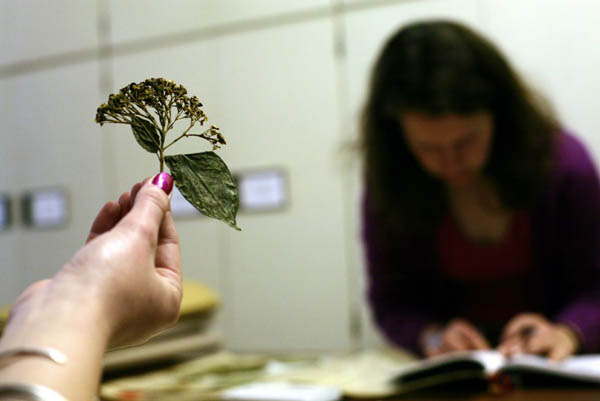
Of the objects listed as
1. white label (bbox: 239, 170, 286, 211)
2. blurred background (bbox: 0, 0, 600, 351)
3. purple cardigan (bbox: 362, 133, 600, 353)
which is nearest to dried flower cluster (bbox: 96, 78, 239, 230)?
blurred background (bbox: 0, 0, 600, 351)

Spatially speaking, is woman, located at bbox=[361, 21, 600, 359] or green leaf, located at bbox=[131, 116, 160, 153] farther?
woman, located at bbox=[361, 21, 600, 359]

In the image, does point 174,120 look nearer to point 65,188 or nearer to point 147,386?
point 65,188

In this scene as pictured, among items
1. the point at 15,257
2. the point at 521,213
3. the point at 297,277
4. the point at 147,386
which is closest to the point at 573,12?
the point at 521,213

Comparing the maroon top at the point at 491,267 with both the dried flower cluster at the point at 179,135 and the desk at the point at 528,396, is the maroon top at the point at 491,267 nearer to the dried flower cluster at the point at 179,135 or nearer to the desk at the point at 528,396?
the desk at the point at 528,396

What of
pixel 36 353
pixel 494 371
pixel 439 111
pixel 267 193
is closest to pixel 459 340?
pixel 494 371

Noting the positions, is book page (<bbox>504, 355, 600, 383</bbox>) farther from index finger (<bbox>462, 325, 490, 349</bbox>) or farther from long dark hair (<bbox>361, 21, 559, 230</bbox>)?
long dark hair (<bbox>361, 21, 559, 230</bbox>)

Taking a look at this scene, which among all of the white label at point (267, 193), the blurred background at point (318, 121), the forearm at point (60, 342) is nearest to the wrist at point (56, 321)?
the forearm at point (60, 342)
